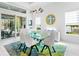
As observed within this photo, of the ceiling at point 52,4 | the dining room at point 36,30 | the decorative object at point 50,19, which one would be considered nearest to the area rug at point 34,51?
the dining room at point 36,30

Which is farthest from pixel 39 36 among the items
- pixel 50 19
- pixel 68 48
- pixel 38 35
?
pixel 68 48

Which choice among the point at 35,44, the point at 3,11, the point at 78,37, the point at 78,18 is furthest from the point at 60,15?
the point at 3,11

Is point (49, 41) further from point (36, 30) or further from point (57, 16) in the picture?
point (57, 16)

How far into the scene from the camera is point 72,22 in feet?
8.98

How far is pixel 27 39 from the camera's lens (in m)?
2.87

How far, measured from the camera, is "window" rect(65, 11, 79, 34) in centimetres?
266

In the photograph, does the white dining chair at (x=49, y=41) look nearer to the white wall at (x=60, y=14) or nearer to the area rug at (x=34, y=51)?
the area rug at (x=34, y=51)

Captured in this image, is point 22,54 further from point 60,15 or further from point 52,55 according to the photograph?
point 60,15

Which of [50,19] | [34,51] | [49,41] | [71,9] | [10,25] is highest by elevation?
[71,9]

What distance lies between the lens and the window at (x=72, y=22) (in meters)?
2.66

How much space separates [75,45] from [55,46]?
1.45ft

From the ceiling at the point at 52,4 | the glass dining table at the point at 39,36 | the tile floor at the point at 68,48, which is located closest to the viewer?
the ceiling at the point at 52,4

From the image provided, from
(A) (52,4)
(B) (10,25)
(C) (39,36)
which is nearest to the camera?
(A) (52,4)

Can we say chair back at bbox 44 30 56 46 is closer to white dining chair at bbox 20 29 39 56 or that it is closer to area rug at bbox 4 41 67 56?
area rug at bbox 4 41 67 56
